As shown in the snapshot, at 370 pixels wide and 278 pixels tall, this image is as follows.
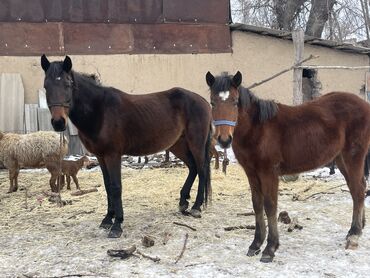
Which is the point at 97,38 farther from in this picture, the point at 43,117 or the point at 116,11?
the point at 43,117

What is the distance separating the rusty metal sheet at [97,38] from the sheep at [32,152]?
4413 mm

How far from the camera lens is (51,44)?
Result: 11.5 m

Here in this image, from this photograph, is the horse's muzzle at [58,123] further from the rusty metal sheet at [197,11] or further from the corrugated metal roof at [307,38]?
the corrugated metal roof at [307,38]

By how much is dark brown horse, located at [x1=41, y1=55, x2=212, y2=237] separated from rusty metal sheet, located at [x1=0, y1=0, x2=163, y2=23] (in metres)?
6.25

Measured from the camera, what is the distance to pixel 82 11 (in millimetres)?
11625

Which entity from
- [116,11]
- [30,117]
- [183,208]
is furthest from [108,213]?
[116,11]

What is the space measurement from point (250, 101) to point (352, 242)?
190 centimetres

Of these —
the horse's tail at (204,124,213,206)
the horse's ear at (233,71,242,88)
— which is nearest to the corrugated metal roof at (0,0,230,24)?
the horse's tail at (204,124,213,206)

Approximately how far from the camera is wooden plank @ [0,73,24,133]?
37.4ft

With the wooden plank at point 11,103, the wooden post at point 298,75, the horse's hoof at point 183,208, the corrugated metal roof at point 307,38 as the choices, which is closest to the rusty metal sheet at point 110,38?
the corrugated metal roof at point 307,38

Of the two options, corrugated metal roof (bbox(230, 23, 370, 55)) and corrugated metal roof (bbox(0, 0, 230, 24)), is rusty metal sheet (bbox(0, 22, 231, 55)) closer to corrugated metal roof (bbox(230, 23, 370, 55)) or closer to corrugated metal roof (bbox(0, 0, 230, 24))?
corrugated metal roof (bbox(0, 0, 230, 24))

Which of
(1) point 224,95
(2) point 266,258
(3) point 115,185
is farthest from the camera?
(3) point 115,185

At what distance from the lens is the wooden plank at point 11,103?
11398 millimetres

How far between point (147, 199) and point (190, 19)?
6687mm
